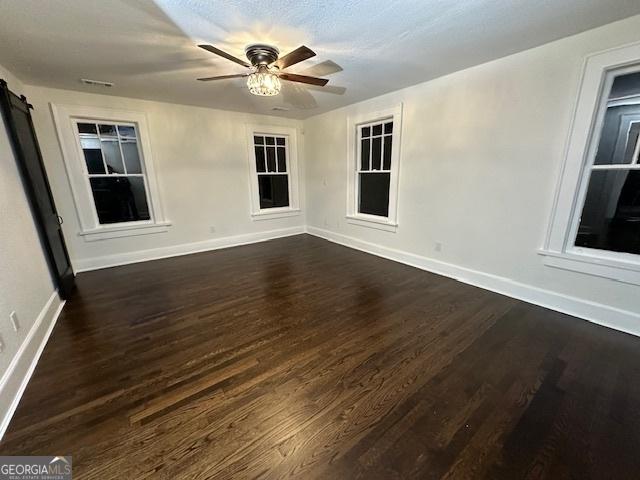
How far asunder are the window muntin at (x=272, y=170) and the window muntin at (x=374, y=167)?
69.5 inches

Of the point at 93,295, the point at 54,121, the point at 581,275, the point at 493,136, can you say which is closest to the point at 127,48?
the point at 54,121

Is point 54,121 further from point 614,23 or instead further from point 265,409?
point 614,23

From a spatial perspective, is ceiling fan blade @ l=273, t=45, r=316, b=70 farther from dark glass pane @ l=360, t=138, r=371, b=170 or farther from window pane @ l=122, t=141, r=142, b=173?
window pane @ l=122, t=141, r=142, b=173

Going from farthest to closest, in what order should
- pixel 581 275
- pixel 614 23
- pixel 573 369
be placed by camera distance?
pixel 581 275
pixel 614 23
pixel 573 369

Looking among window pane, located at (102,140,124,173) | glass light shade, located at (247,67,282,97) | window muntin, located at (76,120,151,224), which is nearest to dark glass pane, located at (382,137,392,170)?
glass light shade, located at (247,67,282,97)

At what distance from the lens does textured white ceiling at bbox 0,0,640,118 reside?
178 cm

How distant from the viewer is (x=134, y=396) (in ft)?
5.52

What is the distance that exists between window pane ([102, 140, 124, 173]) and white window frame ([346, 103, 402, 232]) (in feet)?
11.9

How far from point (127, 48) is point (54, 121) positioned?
→ 2.10 metres

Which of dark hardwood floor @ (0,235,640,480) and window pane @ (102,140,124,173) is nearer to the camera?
dark hardwood floor @ (0,235,640,480)

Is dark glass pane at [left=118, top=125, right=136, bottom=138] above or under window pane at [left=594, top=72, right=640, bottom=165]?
above

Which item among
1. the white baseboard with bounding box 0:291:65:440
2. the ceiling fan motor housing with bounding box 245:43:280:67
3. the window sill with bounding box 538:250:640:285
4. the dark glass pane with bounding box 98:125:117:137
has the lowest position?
the white baseboard with bounding box 0:291:65:440

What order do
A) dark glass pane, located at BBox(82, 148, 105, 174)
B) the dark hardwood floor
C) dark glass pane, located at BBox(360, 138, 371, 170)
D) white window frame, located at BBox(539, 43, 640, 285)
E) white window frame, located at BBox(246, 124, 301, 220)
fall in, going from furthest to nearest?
1. white window frame, located at BBox(246, 124, 301, 220)
2. dark glass pane, located at BBox(360, 138, 371, 170)
3. dark glass pane, located at BBox(82, 148, 105, 174)
4. white window frame, located at BBox(539, 43, 640, 285)
5. the dark hardwood floor

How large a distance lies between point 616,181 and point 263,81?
3.24 meters
